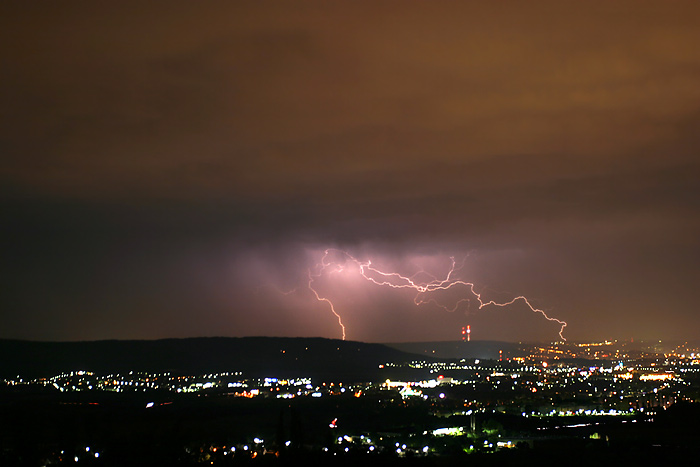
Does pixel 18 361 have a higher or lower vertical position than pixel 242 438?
higher

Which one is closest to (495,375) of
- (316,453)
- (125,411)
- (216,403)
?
(216,403)

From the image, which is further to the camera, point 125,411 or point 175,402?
point 175,402

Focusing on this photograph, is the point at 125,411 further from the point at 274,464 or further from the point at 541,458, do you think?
the point at 541,458

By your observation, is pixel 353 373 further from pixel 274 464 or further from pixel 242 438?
pixel 274 464

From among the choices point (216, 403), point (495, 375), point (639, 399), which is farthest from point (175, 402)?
point (495, 375)

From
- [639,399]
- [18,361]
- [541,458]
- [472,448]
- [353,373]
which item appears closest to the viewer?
[541,458]

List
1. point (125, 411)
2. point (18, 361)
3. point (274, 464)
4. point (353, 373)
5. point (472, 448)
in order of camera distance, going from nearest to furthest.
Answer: point (274, 464)
point (472, 448)
point (125, 411)
point (18, 361)
point (353, 373)
